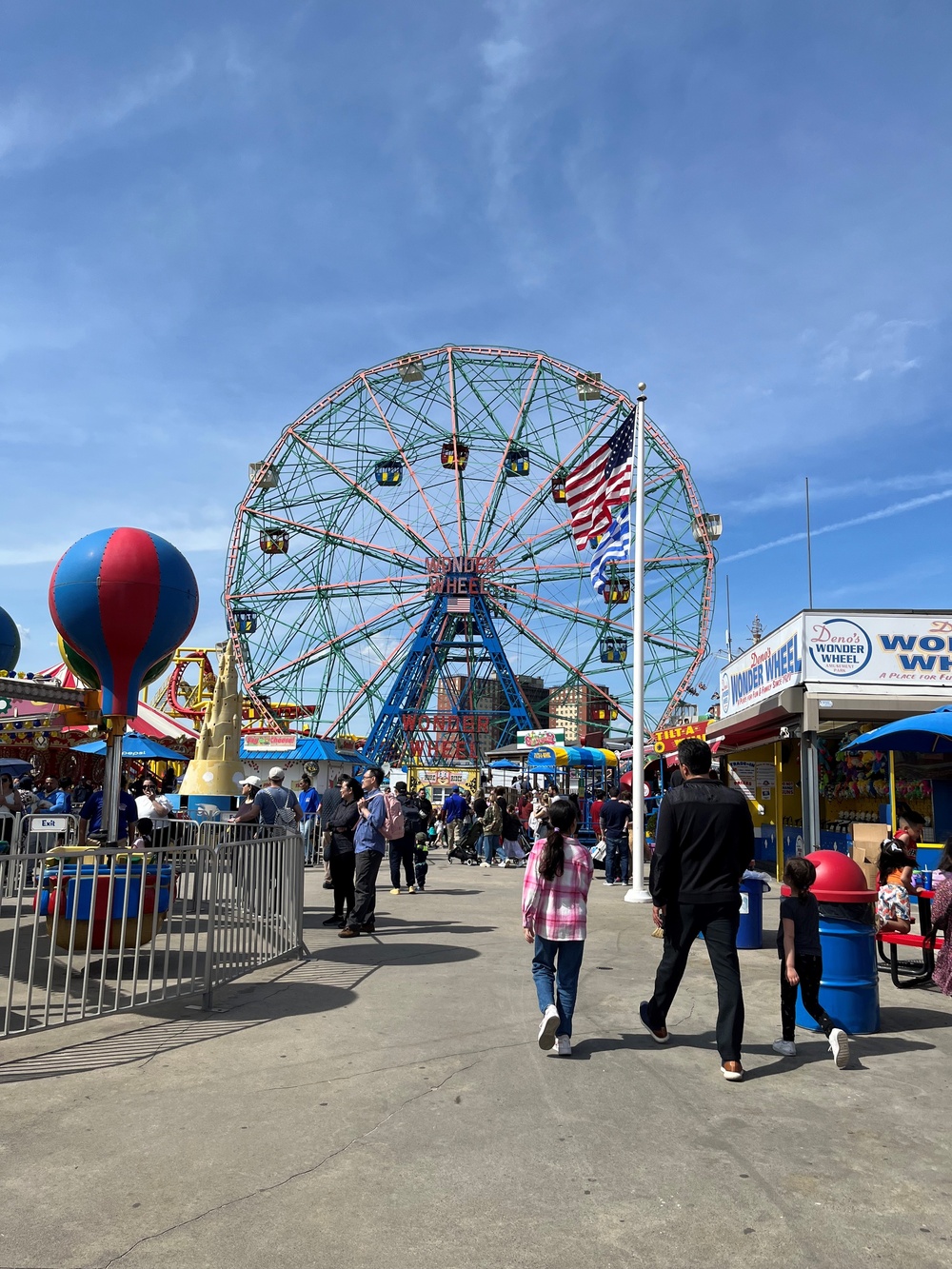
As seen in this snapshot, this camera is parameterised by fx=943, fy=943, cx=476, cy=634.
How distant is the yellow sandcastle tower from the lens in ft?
55.9

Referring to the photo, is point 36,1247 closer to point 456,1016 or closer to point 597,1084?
point 597,1084

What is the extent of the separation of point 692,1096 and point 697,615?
32642 mm

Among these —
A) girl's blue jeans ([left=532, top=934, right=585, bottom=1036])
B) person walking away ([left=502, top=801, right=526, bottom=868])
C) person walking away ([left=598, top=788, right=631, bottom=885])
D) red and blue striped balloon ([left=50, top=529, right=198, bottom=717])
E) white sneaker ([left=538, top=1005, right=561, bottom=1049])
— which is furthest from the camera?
person walking away ([left=502, top=801, right=526, bottom=868])

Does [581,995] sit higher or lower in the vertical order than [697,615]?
lower

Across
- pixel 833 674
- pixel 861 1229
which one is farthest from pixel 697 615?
pixel 861 1229

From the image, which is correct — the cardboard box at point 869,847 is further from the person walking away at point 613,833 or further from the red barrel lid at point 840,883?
the person walking away at point 613,833

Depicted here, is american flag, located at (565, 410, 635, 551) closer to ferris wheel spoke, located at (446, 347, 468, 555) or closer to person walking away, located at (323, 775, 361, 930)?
person walking away, located at (323, 775, 361, 930)

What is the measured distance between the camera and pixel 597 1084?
4.80 m

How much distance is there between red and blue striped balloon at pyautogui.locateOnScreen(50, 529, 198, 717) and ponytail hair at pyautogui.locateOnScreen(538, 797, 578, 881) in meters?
5.29

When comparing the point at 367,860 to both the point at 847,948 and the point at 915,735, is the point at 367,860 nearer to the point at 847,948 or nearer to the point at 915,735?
the point at 847,948

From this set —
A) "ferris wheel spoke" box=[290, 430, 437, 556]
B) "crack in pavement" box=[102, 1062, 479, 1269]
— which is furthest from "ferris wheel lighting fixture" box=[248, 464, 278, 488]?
"crack in pavement" box=[102, 1062, 479, 1269]

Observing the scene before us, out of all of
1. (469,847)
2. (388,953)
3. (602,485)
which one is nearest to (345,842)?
(388,953)

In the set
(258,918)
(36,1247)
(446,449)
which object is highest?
(446,449)

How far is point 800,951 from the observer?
5473 millimetres
